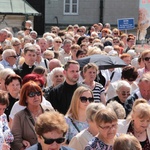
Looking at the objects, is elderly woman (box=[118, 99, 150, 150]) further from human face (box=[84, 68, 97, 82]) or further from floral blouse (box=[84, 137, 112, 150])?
human face (box=[84, 68, 97, 82])

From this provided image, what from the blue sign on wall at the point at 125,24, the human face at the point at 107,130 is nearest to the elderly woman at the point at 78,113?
the human face at the point at 107,130

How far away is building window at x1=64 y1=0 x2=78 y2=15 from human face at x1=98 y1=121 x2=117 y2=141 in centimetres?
3193

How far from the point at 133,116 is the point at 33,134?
1222 mm

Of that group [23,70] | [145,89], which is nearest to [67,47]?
[23,70]

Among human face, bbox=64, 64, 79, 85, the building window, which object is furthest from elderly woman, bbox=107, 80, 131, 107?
the building window

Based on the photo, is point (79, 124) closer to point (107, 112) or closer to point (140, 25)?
point (107, 112)

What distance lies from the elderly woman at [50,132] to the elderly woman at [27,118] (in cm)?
138

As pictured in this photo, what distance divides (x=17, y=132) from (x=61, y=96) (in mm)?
1822

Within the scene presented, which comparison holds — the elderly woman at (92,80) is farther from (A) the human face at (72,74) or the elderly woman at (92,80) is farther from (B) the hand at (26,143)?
(B) the hand at (26,143)

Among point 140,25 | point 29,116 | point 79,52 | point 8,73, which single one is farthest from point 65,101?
point 140,25

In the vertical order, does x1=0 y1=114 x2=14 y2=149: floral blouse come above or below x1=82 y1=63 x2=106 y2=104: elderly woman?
below

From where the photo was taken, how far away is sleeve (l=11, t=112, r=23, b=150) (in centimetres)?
639

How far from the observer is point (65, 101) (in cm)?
812

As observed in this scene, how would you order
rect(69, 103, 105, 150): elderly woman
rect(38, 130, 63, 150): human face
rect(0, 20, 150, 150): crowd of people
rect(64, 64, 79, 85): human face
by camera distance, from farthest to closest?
rect(64, 64, 79, 85): human face, rect(69, 103, 105, 150): elderly woman, rect(0, 20, 150, 150): crowd of people, rect(38, 130, 63, 150): human face
